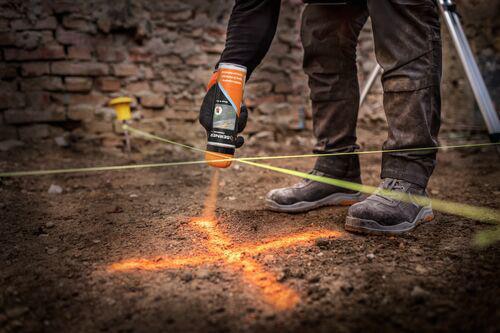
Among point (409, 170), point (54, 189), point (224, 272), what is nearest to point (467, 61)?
point (409, 170)

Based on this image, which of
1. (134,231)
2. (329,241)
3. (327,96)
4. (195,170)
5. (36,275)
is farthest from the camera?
(195,170)

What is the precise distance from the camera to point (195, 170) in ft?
8.73

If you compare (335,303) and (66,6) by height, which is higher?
(66,6)

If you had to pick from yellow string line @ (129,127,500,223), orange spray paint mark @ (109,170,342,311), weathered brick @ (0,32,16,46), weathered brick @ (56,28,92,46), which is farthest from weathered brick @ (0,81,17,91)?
orange spray paint mark @ (109,170,342,311)

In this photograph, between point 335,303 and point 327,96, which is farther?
point 327,96

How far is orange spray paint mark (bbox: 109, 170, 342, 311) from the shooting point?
0.95m

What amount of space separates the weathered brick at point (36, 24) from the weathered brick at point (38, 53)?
15 centimetres

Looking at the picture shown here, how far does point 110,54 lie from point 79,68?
276mm

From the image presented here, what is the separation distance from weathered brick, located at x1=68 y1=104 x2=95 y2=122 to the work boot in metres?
2.48

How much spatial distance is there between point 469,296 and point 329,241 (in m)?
0.46

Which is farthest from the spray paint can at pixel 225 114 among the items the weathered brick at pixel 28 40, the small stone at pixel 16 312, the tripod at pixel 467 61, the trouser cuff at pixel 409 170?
the weathered brick at pixel 28 40

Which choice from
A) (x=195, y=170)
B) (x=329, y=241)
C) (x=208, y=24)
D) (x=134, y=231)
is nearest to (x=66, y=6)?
(x=208, y=24)

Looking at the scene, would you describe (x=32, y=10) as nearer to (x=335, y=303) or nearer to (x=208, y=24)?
(x=208, y=24)

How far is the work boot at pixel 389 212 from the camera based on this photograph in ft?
4.30
